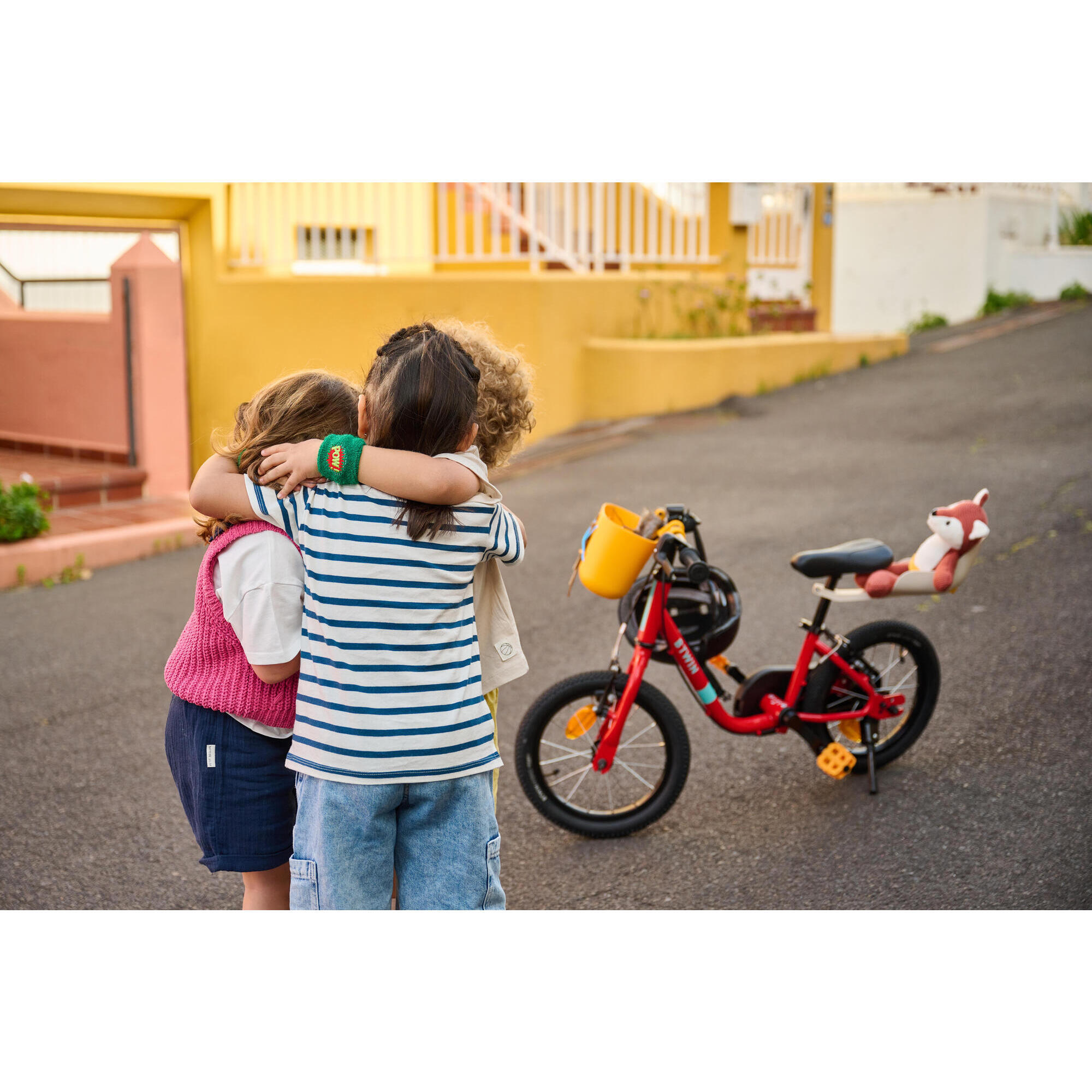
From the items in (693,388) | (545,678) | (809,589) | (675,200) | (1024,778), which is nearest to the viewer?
(1024,778)

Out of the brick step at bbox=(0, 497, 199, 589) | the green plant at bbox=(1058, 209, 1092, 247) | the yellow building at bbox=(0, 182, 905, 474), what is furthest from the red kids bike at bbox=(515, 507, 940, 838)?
the green plant at bbox=(1058, 209, 1092, 247)

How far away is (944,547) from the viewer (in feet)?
10.8

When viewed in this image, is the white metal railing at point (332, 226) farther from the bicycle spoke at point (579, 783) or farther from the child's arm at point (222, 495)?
the child's arm at point (222, 495)

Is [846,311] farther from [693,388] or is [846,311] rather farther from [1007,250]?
[693,388]

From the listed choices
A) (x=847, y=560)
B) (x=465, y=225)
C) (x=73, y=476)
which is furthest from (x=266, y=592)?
(x=465, y=225)

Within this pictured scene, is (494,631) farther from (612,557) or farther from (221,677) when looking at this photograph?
(612,557)

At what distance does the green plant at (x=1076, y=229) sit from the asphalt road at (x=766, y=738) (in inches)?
240

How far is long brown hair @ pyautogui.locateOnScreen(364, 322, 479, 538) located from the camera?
6.69ft

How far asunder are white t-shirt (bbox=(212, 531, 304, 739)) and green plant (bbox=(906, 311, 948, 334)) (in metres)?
12.8

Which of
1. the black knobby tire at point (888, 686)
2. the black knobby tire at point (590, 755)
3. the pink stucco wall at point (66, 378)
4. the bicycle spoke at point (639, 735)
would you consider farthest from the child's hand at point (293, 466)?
the pink stucco wall at point (66, 378)

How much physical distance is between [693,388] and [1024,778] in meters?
6.57

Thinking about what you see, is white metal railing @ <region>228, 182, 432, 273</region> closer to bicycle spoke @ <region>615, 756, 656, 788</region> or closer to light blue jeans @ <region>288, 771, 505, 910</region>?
bicycle spoke @ <region>615, 756, 656, 788</region>

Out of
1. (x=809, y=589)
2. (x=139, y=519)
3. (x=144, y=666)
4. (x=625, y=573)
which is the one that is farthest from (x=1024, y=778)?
(x=139, y=519)

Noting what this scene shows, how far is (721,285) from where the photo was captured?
1083cm
